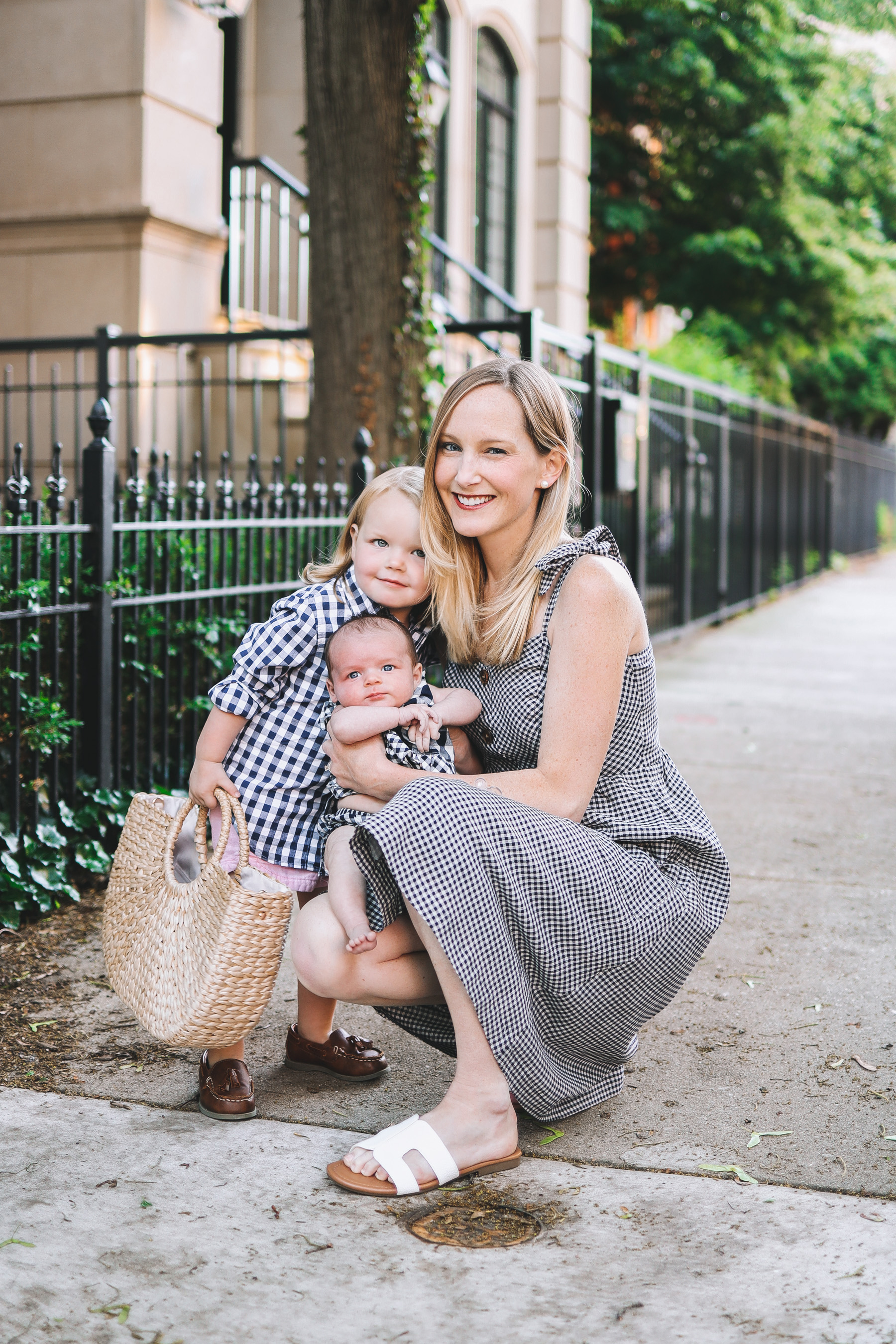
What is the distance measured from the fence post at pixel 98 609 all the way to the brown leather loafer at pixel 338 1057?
174 cm

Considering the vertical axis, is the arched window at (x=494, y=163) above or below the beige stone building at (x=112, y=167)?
above

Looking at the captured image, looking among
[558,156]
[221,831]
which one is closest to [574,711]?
[221,831]

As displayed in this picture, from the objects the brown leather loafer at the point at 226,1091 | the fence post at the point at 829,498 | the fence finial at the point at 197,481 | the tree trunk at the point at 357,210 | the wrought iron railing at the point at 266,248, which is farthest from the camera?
the fence post at the point at 829,498

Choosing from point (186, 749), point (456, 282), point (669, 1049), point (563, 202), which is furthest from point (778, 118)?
point (669, 1049)

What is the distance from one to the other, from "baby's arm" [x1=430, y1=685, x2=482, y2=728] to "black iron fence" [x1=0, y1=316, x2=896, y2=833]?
21.8 inches

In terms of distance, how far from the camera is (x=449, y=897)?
8.59ft

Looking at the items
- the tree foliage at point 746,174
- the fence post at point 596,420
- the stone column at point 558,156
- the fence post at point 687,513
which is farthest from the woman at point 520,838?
the tree foliage at point 746,174

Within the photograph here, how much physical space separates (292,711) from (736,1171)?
1.34 m

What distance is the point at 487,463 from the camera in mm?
3016

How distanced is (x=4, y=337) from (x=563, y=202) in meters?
7.74

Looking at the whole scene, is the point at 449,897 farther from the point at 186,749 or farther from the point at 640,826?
the point at 186,749

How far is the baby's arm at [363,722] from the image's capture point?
2871 millimetres

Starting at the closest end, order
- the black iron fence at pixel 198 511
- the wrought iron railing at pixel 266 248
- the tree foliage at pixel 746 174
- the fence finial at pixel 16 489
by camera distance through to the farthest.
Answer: the fence finial at pixel 16 489
the black iron fence at pixel 198 511
the wrought iron railing at pixel 266 248
the tree foliage at pixel 746 174

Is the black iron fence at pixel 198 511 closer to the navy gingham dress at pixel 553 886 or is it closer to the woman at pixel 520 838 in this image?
the woman at pixel 520 838
